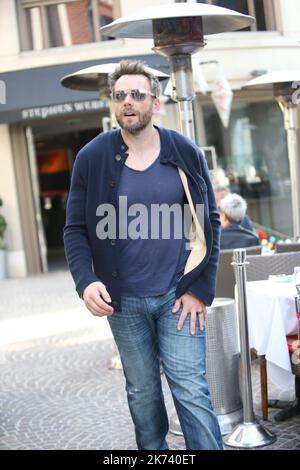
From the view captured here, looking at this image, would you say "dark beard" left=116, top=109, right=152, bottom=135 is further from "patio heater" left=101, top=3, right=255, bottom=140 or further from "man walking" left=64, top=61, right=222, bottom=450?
"patio heater" left=101, top=3, right=255, bottom=140

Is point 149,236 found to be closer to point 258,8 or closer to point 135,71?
point 135,71

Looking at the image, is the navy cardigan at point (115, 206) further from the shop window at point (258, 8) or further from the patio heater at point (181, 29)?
the shop window at point (258, 8)

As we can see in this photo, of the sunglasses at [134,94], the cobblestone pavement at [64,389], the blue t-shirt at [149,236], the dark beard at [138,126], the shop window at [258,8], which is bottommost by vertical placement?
the cobblestone pavement at [64,389]

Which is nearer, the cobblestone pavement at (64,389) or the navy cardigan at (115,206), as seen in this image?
the navy cardigan at (115,206)

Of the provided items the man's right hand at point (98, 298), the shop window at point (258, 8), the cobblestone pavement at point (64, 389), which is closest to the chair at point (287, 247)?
the cobblestone pavement at point (64, 389)

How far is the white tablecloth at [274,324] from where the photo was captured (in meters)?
4.53

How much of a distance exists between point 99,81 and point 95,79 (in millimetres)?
313

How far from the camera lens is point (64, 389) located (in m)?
5.91

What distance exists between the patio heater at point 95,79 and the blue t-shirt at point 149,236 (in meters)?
3.26

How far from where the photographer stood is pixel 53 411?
5.28m
